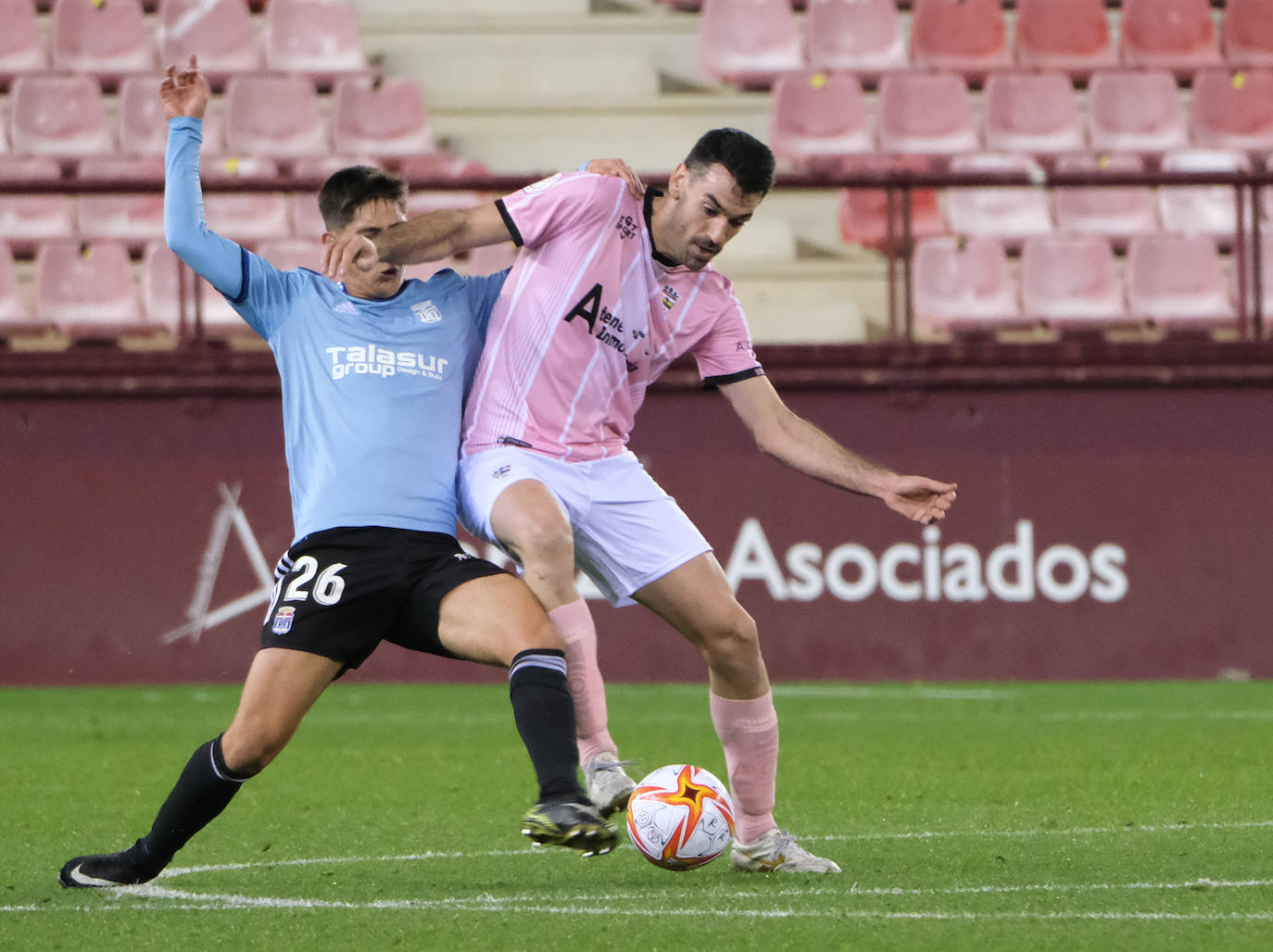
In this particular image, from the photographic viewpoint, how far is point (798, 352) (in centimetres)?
1016

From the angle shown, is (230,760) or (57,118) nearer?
(230,760)

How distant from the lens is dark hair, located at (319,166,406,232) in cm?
473

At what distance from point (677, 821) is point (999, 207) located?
8.47m

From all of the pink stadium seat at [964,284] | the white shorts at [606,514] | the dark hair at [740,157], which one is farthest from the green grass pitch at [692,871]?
the pink stadium seat at [964,284]

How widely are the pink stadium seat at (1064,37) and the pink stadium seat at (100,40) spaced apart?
21.1 ft

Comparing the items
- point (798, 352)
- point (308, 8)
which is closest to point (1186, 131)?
point (798, 352)

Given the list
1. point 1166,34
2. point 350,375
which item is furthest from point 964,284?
point 350,375

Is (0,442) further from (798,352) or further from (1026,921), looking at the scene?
(1026,921)

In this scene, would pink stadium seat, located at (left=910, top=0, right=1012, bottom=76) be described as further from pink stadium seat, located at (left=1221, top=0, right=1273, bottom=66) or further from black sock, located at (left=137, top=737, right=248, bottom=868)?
black sock, located at (left=137, top=737, right=248, bottom=868)

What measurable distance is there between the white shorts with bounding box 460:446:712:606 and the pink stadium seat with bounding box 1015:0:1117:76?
1013cm

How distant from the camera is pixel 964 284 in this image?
1144 cm

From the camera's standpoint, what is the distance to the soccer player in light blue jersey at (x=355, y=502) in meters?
4.38

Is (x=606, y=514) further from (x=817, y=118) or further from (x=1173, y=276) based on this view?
(x=817, y=118)

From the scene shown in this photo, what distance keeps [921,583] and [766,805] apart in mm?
5266
